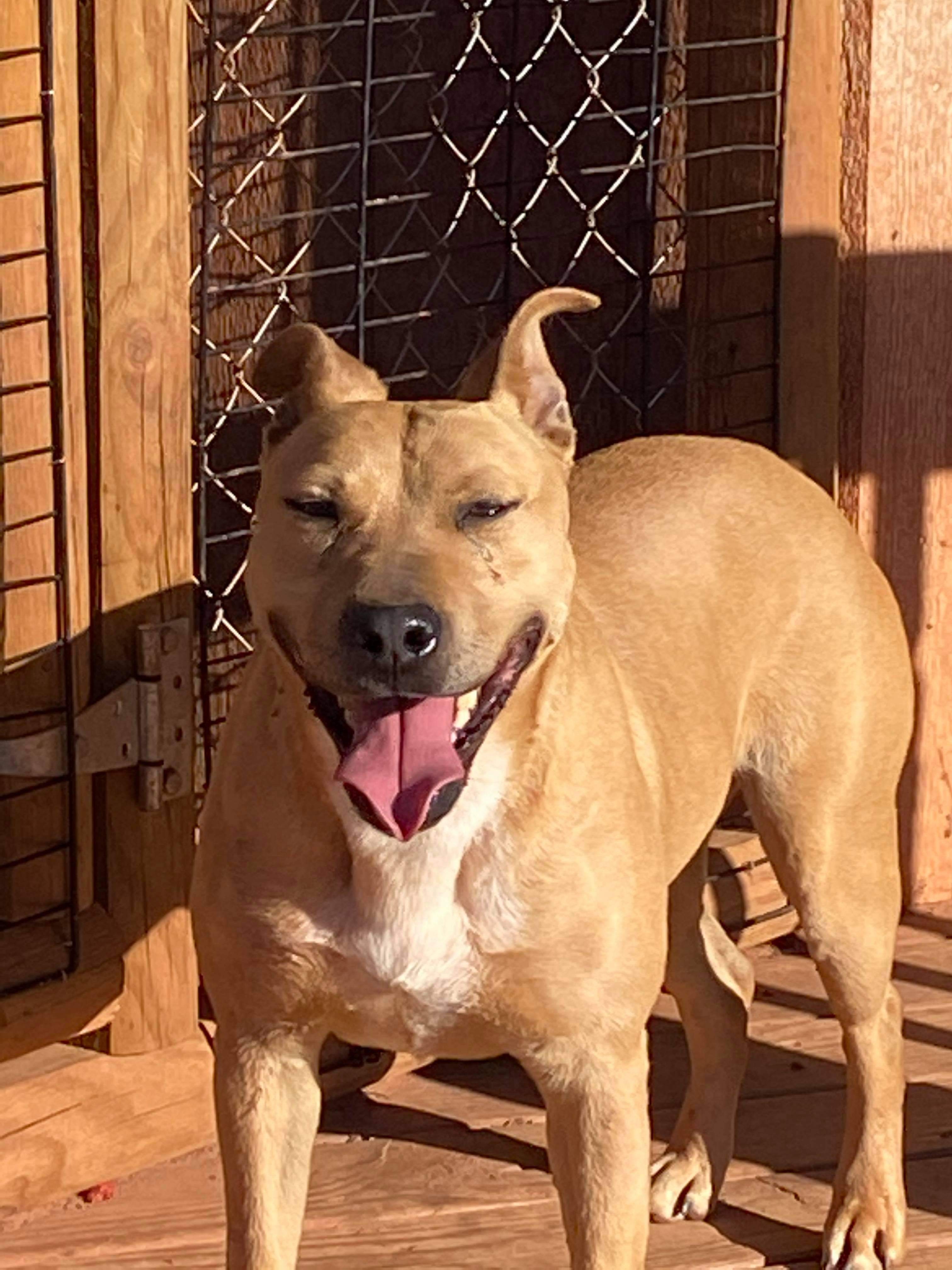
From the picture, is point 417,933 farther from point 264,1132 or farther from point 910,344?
point 910,344

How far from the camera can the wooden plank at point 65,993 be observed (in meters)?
4.55

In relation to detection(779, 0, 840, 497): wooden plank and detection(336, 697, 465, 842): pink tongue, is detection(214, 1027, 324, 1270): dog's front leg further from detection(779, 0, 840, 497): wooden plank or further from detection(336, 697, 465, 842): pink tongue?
detection(779, 0, 840, 497): wooden plank

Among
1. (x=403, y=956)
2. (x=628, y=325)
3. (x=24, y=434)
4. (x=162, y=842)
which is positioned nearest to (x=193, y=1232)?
(x=162, y=842)

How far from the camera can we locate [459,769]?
11.3ft

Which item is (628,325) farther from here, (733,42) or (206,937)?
→ (206,937)

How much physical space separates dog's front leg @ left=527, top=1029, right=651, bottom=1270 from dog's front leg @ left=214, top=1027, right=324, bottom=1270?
1.27 ft

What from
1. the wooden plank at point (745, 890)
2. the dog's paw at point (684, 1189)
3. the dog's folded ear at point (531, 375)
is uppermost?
the dog's folded ear at point (531, 375)

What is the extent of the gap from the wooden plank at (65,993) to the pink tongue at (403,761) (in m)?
1.34

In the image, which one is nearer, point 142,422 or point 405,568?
point 405,568

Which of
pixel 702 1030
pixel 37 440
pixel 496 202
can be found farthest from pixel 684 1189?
pixel 496 202

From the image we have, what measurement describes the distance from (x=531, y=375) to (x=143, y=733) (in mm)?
1211

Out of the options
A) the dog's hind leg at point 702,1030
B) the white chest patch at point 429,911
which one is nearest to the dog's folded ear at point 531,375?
the white chest patch at point 429,911

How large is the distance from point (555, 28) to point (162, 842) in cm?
207

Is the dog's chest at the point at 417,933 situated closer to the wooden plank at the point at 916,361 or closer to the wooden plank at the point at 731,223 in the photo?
the wooden plank at the point at 731,223
